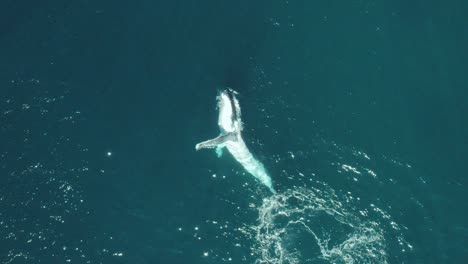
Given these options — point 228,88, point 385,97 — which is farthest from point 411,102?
point 228,88

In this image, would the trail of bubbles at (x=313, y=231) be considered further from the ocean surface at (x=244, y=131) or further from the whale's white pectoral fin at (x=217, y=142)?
the whale's white pectoral fin at (x=217, y=142)

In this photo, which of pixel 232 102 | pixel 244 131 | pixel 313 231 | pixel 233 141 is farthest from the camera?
pixel 232 102

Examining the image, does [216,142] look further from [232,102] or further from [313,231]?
[313,231]

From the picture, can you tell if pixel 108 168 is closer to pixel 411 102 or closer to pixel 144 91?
pixel 144 91

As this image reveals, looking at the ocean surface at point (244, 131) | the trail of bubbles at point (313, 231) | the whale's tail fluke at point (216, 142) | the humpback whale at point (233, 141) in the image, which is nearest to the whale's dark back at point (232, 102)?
the humpback whale at point (233, 141)

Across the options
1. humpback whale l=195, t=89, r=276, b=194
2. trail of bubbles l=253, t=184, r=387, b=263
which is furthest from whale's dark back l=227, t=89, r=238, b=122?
trail of bubbles l=253, t=184, r=387, b=263

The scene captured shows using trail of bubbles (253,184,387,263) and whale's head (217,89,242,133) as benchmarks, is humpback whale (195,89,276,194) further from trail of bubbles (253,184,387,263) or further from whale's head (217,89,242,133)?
trail of bubbles (253,184,387,263)

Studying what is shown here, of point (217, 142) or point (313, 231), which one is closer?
point (313, 231)

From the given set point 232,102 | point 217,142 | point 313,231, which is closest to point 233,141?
point 217,142
